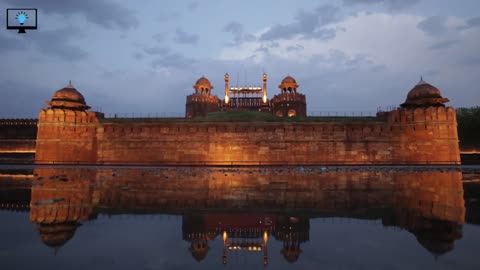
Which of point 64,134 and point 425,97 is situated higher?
point 425,97

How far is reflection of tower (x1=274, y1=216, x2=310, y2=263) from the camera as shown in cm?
296

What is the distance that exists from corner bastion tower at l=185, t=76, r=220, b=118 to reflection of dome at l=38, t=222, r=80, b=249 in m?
38.7

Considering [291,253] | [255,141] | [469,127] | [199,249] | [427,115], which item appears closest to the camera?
[291,253]

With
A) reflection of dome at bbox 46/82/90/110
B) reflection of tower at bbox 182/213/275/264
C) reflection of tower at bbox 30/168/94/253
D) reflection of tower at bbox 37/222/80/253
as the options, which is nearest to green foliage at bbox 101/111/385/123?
reflection of dome at bbox 46/82/90/110

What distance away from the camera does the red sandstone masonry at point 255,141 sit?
26.2m

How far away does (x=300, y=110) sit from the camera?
136 ft

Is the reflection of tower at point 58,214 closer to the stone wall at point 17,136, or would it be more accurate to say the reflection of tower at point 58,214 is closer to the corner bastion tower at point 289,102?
the stone wall at point 17,136

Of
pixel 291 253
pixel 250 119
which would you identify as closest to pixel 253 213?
pixel 291 253

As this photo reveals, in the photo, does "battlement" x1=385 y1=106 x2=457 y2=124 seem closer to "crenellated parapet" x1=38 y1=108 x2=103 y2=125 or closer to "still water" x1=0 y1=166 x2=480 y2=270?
"still water" x1=0 y1=166 x2=480 y2=270

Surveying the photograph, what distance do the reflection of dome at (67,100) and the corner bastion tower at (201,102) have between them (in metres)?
16.3

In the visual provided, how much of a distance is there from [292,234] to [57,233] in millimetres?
2986

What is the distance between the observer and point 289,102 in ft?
138

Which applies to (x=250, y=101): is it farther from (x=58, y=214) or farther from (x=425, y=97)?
(x=58, y=214)

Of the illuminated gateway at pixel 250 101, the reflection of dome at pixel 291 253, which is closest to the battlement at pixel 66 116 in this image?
the illuminated gateway at pixel 250 101
